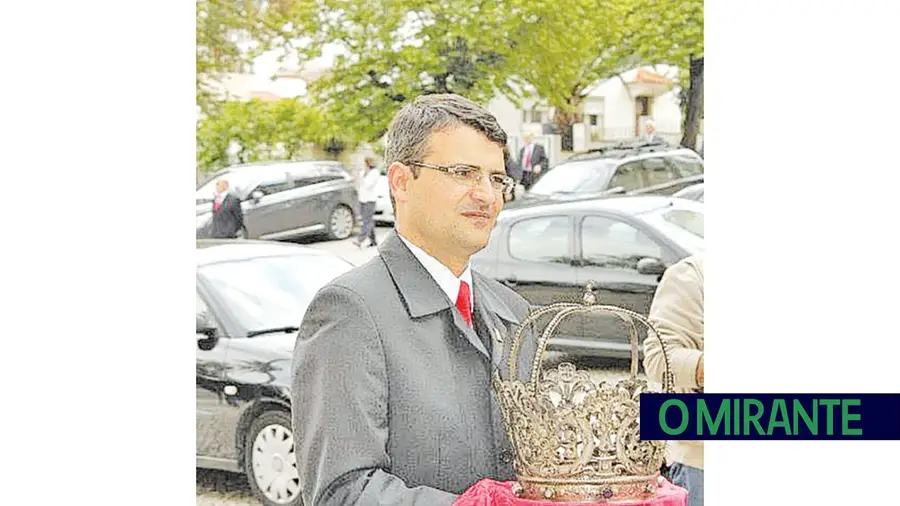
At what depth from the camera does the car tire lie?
223 cm

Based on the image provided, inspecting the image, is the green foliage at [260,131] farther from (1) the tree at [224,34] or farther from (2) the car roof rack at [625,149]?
(2) the car roof rack at [625,149]

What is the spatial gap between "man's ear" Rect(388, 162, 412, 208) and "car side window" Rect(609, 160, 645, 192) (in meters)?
0.44

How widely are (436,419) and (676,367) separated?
50cm

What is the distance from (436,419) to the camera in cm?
196

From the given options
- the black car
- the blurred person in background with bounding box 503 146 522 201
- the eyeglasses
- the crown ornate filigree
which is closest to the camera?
the crown ornate filigree

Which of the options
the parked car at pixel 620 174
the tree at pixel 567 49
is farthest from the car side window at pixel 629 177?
the tree at pixel 567 49

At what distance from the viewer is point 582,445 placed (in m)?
1.83

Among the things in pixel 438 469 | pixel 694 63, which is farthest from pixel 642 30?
pixel 438 469

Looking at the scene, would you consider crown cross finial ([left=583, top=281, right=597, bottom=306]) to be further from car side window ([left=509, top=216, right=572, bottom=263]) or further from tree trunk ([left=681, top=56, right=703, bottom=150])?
tree trunk ([left=681, top=56, right=703, bottom=150])

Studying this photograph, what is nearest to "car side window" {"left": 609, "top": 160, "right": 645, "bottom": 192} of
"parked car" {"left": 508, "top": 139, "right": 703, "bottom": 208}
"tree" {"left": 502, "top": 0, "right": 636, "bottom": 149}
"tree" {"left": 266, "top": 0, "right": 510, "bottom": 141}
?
"parked car" {"left": 508, "top": 139, "right": 703, "bottom": 208}

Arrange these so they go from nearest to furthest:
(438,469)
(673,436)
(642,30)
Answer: (438,469), (673,436), (642,30)

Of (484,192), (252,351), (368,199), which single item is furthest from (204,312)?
(484,192)

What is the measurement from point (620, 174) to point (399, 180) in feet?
1.49
